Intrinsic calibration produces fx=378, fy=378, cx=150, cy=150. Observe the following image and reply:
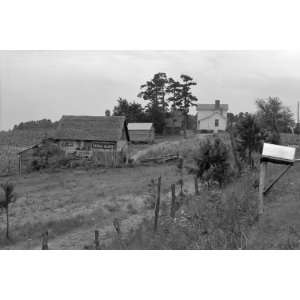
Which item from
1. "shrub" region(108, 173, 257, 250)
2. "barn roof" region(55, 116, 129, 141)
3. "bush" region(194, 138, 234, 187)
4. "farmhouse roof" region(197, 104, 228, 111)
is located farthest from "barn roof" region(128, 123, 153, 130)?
"shrub" region(108, 173, 257, 250)

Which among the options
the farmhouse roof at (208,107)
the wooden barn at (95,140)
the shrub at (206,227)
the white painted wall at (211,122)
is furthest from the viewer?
the farmhouse roof at (208,107)

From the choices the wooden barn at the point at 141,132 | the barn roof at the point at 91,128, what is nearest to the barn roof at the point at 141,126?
the wooden barn at the point at 141,132

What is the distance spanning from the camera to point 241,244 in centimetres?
679

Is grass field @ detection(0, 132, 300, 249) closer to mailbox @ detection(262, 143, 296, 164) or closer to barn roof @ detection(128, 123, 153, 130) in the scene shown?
mailbox @ detection(262, 143, 296, 164)

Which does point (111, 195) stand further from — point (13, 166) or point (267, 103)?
point (267, 103)

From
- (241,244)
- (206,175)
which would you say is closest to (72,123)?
(206,175)

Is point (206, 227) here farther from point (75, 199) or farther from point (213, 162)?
point (75, 199)

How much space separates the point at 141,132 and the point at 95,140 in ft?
22.8

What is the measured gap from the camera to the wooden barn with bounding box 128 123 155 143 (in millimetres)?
32700

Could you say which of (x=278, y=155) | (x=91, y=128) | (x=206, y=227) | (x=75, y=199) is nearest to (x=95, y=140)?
(x=91, y=128)

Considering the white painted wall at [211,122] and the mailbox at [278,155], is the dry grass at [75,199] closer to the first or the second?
the mailbox at [278,155]

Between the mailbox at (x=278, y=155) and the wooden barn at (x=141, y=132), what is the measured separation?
23.5 meters

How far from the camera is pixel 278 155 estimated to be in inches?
348

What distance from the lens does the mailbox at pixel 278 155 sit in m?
8.81
